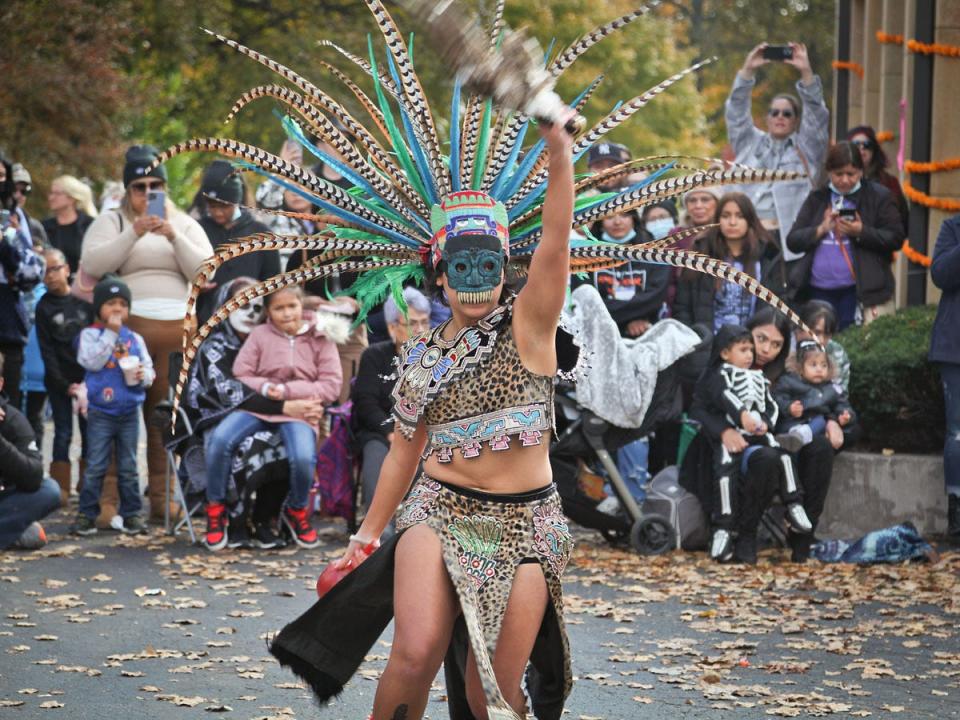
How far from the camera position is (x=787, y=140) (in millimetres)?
12711

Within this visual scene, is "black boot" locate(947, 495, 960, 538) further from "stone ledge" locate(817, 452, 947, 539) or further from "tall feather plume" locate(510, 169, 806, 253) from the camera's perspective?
"tall feather plume" locate(510, 169, 806, 253)

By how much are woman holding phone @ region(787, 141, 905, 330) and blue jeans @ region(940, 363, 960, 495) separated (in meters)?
1.44

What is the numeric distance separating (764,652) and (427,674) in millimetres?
3024

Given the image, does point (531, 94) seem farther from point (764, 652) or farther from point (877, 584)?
point (877, 584)

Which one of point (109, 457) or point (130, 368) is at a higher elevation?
point (130, 368)

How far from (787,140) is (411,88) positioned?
24.6ft

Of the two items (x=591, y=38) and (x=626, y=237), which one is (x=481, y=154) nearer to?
(x=591, y=38)

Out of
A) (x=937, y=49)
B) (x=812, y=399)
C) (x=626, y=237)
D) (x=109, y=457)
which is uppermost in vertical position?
(x=937, y=49)

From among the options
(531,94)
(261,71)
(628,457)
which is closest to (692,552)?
(628,457)

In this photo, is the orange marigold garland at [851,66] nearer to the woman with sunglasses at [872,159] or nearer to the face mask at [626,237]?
the woman with sunglasses at [872,159]

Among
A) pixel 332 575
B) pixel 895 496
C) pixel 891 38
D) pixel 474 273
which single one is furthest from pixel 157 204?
pixel 891 38

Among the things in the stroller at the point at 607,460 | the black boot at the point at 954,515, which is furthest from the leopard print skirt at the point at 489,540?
the black boot at the point at 954,515

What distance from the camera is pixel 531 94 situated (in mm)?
4402

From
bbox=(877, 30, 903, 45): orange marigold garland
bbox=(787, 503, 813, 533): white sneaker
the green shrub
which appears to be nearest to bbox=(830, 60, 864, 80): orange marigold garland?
bbox=(877, 30, 903, 45): orange marigold garland
